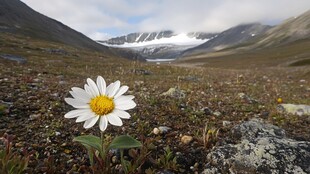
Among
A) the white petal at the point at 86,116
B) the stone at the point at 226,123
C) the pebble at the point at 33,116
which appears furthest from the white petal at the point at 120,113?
the stone at the point at 226,123

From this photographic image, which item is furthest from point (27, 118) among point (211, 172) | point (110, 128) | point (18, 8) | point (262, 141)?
point (18, 8)

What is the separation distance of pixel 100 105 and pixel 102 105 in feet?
0.08

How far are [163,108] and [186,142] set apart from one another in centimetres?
244

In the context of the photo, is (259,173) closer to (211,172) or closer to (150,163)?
(211,172)

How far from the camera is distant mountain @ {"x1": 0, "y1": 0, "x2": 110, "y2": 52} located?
103012mm

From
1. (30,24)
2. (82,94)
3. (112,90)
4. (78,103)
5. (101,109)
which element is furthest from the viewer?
(30,24)

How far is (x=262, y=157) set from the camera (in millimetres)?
4680

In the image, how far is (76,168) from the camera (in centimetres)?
459

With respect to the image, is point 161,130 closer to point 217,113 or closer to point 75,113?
point 217,113

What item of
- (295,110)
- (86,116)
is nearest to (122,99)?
(86,116)

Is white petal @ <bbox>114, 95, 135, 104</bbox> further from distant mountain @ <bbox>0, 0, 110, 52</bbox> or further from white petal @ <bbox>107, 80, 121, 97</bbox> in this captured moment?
distant mountain @ <bbox>0, 0, 110, 52</bbox>

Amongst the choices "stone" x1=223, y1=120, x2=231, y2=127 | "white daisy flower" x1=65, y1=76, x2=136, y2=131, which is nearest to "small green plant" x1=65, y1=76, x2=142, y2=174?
"white daisy flower" x1=65, y1=76, x2=136, y2=131

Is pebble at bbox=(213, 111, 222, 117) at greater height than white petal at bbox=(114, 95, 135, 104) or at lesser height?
lesser

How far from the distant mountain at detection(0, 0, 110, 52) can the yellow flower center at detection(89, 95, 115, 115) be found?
97003 mm
